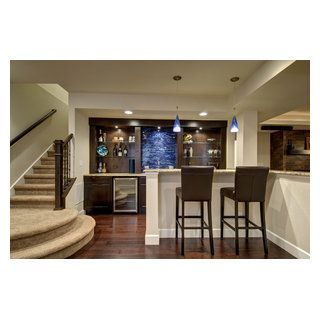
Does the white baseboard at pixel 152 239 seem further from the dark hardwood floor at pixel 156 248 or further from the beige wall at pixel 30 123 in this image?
the beige wall at pixel 30 123

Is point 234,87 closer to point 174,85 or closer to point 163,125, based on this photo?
point 174,85

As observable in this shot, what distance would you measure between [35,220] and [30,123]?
250cm

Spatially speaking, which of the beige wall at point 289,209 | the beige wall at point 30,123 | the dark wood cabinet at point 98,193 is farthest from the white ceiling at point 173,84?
the dark wood cabinet at point 98,193

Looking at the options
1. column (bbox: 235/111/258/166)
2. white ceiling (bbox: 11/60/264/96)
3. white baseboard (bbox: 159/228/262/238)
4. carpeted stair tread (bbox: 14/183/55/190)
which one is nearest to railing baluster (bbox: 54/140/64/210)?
carpeted stair tread (bbox: 14/183/55/190)

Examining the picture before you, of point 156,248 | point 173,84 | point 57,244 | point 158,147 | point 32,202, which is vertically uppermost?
point 173,84

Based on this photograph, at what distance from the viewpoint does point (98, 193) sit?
445 centimetres

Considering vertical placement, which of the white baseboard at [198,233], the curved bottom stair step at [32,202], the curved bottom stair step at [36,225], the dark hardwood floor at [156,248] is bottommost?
the dark hardwood floor at [156,248]

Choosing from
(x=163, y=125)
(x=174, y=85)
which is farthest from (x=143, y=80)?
(x=163, y=125)

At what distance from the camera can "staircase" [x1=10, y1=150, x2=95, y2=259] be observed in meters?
2.19

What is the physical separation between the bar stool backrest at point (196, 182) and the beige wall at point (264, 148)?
16.5ft

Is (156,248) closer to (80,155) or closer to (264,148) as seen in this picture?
(80,155)

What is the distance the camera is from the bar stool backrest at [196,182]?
251cm

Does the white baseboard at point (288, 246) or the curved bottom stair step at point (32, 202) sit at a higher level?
the curved bottom stair step at point (32, 202)

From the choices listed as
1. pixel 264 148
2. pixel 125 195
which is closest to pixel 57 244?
pixel 125 195
